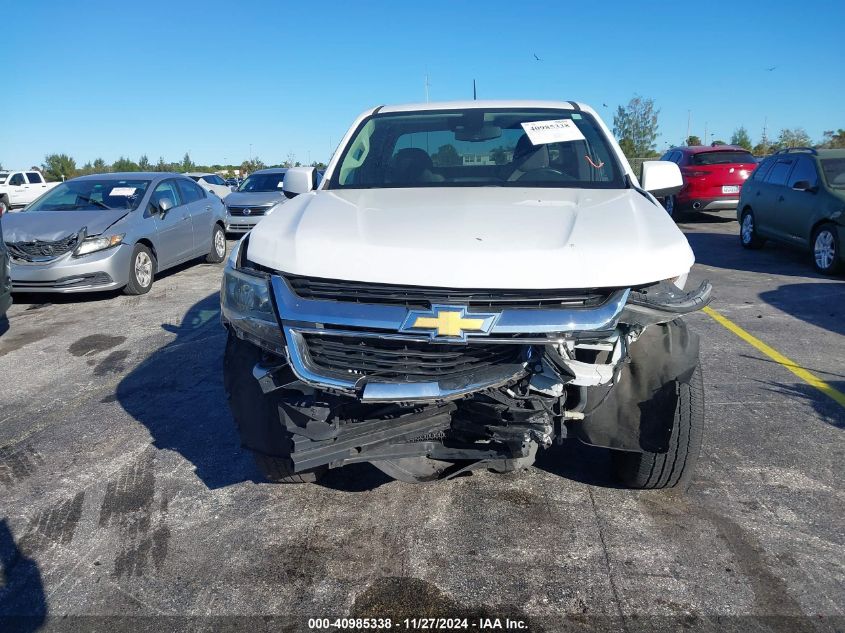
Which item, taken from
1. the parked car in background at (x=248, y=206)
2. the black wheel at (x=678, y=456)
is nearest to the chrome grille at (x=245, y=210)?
the parked car in background at (x=248, y=206)

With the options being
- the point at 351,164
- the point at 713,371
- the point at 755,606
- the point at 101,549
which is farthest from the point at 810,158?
the point at 101,549

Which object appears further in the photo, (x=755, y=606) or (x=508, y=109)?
(x=508, y=109)

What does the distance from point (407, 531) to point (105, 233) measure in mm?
7134

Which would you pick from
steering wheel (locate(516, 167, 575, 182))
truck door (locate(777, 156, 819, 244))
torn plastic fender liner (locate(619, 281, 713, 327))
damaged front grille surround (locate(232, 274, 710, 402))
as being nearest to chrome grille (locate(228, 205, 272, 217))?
truck door (locate(777, 156, 819, 244))

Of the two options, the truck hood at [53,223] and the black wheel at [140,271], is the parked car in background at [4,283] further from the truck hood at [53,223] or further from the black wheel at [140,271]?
the black wheel at [140,271]

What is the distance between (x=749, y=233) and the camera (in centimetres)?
1162

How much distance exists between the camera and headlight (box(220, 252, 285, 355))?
9.23 feet

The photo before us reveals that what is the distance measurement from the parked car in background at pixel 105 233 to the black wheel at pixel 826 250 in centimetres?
899

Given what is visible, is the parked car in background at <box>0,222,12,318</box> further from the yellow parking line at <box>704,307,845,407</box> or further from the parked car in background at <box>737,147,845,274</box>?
the parked car in background at <box>737,147,845,274</box>

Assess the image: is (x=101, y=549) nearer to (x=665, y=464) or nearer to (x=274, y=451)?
(x=274, y=451)

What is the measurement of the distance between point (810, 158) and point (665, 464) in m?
8.57

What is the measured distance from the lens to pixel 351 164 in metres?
4.49

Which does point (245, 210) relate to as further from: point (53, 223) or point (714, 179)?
point (714, 179)

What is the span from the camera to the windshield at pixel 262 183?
16516 millimetres
